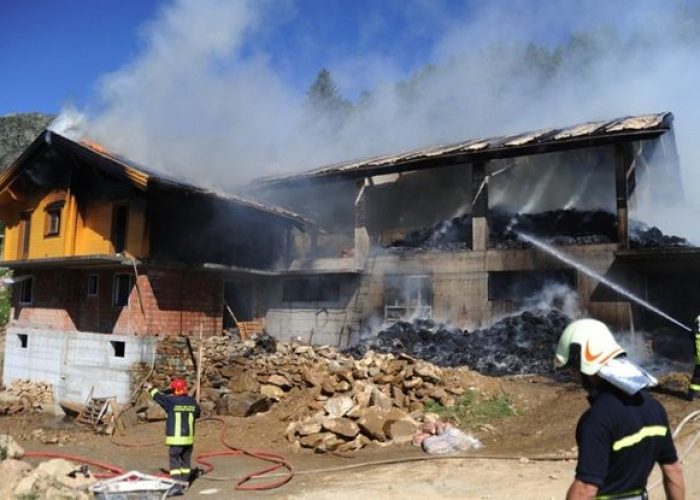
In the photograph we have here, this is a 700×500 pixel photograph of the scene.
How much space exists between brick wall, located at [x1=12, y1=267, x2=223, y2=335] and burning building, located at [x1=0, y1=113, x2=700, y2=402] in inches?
2.3

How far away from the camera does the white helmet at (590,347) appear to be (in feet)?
8.95

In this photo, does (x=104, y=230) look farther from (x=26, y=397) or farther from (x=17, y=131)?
(x=17, y=131)

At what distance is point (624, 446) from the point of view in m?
2.65

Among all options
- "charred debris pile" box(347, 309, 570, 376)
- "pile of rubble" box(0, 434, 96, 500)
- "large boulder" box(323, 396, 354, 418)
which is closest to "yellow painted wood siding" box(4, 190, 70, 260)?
"charred debris pile" box(347, 309, 570, 376)

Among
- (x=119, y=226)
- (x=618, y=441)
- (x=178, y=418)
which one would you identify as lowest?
(x=178, y=418)

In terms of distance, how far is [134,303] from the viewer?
15.9 m

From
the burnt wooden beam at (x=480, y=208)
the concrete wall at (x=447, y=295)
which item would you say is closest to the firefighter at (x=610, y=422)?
the concrete wall at (x=447, y=295)

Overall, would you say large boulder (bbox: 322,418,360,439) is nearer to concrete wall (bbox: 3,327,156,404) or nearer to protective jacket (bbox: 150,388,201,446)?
protective jacket (bbox: 150,388,201,446)

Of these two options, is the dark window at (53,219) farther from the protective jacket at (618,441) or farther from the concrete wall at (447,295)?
the protective jacket at (618,441)

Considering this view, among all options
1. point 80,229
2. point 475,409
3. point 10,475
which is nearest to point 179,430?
Result: point 10,475

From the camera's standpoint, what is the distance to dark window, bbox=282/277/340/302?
60.4 ft

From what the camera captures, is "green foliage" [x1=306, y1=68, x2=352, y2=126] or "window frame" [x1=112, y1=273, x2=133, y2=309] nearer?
"window frame" [x1=112, y1=273, x2=133, y2=309]

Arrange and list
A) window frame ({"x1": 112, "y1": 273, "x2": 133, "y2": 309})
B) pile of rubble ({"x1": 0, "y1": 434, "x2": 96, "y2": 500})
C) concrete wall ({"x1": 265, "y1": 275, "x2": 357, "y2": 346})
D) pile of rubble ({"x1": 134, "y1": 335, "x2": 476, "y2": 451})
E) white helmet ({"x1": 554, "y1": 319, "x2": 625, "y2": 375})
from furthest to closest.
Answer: concrete wall ({"x1": 265, "y1": 275, "x2": 357, "y2": 346}) < window frame ({"x1": 112, "y1": 273, "x2": 133, "y2": 309}) < pile of rubble ({"x1": 134, "y1": 335, "x2": 476, "y2": 451}) < pile of rubble ({"x1": 0, "y1": 434, "x2": 96, "y2": 500}) < white helmet ({"x1": 554, "y1": 319, "x2": 625, "y2": 375})

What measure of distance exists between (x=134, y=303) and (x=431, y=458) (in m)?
10.0
